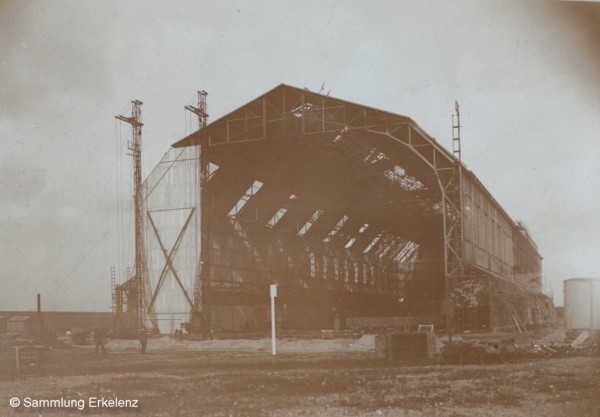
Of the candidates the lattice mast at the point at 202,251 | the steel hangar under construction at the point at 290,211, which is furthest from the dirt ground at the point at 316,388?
the lattice mast at the point at 202,251

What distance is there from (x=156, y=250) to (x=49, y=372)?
18.7m

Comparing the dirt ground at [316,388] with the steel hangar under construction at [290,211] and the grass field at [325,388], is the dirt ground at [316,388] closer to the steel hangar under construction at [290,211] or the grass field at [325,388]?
the grass field at [325,388]

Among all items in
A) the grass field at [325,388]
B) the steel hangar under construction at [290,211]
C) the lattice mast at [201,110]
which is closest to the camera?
the grass field at [325,388]

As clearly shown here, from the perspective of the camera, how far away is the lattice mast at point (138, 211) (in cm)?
3941

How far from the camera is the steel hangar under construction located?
112 feet

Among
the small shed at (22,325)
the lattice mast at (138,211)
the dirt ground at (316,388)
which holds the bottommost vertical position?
the small shed at (22,325)

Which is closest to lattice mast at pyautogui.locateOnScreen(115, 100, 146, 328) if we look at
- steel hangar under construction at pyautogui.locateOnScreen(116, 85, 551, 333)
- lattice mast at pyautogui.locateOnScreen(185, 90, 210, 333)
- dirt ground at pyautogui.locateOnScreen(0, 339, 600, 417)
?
steel hangar under construction at pyautogui.locateOnScreen(116, 85, 551, 333)

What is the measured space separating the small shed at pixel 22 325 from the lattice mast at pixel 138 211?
229 inches

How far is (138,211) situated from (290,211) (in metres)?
11.1

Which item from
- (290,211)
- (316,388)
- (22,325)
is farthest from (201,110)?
(316,388)

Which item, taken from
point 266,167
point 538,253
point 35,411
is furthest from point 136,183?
point 538,253

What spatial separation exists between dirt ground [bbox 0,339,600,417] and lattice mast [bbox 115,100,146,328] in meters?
16.2

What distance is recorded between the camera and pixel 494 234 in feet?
149

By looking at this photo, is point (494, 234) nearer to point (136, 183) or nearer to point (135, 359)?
point (136, 183)
